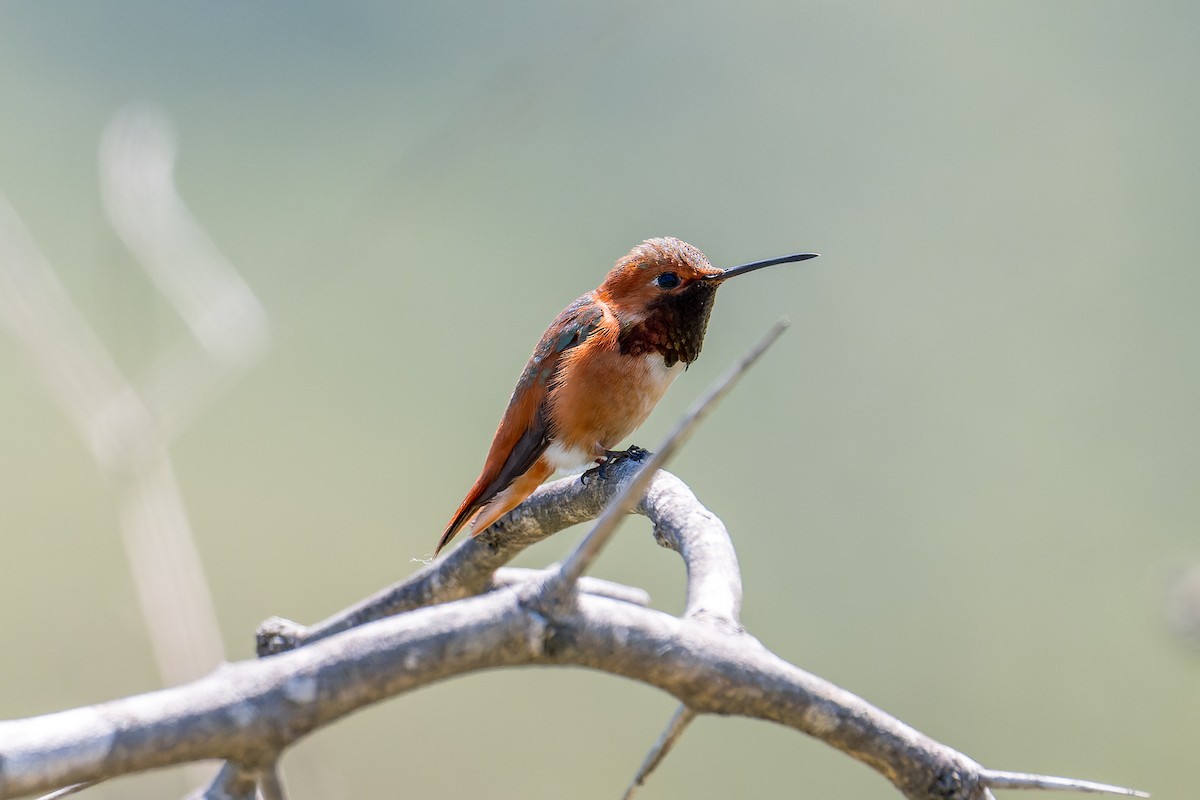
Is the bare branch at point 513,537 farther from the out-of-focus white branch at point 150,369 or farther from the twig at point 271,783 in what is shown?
the twig at point 271,783

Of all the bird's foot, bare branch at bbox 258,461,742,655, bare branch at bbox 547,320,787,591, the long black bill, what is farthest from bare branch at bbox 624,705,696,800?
the long black bill

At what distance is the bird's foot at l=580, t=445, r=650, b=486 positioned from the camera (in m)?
1.80

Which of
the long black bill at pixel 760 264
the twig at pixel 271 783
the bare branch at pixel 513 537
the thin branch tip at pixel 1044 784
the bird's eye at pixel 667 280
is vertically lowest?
the twig at pixel 271 783

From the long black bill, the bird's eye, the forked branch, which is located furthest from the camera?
the bird's eye

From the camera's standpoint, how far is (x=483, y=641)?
0.72 metres

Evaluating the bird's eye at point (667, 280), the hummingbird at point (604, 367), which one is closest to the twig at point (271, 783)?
the hummingbird at point (604, 367)

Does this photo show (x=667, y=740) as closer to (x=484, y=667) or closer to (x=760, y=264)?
(x=484, y=667)

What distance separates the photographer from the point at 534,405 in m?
2.12

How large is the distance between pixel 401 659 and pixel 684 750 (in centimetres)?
689

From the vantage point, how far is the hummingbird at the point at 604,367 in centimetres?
203

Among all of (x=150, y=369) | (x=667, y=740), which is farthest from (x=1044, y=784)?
(x=150, y=369)

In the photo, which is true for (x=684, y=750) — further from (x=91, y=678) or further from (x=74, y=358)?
(x=74, y=358)

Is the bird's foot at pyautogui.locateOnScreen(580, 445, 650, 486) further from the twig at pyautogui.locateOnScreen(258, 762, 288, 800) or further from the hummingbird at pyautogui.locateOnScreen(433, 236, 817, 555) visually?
the twig at pyautogui.locateOnScreen(258, 762, 288, 800)

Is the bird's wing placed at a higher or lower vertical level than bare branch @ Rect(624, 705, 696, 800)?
higher
